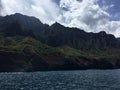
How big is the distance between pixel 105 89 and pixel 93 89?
184 inches

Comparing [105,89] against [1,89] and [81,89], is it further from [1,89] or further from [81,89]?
[1,89]

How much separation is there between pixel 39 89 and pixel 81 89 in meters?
17.3

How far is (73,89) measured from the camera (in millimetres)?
116875

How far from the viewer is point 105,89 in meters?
→ 114

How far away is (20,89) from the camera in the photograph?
11806 centimetres

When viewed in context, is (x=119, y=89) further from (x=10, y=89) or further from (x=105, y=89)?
(x=10, y=89)

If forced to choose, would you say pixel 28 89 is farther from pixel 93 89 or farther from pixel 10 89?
pixel 93 89

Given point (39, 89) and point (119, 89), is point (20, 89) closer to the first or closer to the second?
point (39, 89)

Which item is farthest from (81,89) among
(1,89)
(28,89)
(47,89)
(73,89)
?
(1,89)

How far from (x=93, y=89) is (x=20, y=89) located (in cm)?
2935

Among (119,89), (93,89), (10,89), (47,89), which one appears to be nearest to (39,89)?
(47,89)

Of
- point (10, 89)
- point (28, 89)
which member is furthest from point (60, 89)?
point (10, 89)

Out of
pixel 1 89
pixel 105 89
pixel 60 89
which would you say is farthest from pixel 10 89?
pixel 105 89

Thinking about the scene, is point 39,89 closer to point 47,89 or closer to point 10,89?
point 47,89
